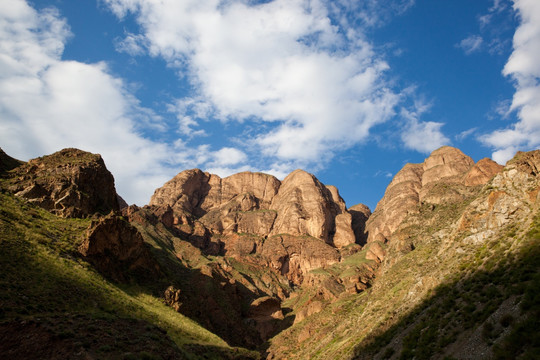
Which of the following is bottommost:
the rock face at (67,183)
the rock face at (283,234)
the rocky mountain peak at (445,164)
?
the rock face at (67,183)

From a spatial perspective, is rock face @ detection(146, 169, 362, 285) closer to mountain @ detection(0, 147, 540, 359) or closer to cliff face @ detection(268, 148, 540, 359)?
mountain @ detection(0, 147, 540, 359)

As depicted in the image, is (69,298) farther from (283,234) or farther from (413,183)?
(413,183)

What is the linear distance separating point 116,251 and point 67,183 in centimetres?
1827

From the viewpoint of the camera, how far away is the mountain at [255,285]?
87.5ft

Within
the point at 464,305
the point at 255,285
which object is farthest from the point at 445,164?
the point at 464,305

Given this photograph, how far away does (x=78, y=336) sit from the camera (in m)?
29.0

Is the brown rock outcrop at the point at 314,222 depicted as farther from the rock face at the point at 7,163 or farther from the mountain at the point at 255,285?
the rock face at the point at 7,163

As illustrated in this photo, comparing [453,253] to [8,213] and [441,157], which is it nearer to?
[8,213]

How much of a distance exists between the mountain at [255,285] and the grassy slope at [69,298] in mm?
258

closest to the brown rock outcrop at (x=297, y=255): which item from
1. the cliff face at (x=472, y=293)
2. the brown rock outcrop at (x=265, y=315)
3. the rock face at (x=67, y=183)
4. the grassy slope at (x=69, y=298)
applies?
the brown rock outcrop at (x=265, y=315)

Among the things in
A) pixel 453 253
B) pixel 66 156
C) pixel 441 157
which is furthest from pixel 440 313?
pixel 441 157

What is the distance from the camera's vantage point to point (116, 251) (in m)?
70.7

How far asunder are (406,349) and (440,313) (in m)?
4.83

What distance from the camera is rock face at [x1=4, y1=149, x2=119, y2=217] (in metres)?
66.7
